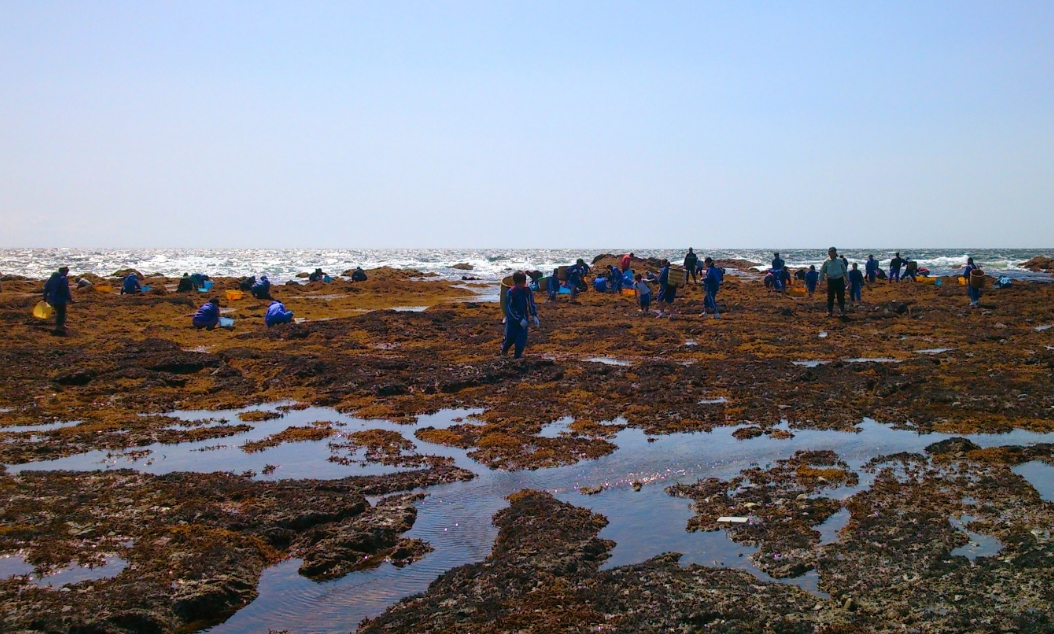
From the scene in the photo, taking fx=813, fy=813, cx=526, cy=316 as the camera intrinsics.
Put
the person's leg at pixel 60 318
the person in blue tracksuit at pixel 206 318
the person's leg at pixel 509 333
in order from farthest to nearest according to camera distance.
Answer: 1. the person in blue tracksuit at pixel 206 318
2. the person's leg at pixel 60 318
3. the person's leg at pixel 509 333

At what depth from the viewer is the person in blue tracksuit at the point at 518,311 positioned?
1662 centimetres

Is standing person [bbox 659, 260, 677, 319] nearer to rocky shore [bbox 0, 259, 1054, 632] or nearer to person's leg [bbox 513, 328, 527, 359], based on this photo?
rocky shore [bbox 0, 259, 1054, 632]

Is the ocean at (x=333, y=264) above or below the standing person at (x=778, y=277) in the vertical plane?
below

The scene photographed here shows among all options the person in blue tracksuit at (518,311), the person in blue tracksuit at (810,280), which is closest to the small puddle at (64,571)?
the person in blue tracksuit at (518,311)

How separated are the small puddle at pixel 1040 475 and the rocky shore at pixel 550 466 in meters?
0.17

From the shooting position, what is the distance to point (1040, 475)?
838cm

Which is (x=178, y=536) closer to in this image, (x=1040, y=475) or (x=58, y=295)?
(x=1040, y=475)

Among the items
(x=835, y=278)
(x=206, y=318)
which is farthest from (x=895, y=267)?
(x=206, y=318)

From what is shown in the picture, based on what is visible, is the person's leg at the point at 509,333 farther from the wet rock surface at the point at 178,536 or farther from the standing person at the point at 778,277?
the standing person at the point at 778,277

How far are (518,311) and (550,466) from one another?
749 centimetres

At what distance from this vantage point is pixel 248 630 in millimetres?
5559

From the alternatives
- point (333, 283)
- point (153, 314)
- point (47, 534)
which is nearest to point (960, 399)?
point (47, 534)

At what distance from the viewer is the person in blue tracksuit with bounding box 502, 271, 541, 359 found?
16.6 meters

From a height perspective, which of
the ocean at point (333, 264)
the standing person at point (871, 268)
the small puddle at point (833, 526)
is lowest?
the ocean at point (333, 264)
